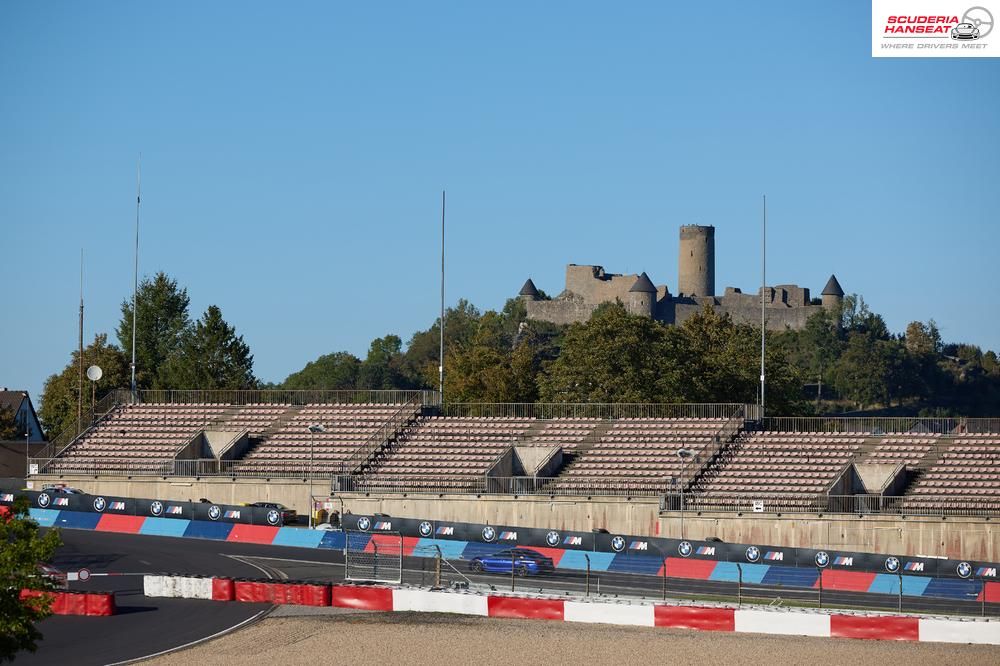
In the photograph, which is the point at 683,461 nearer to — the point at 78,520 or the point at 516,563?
the point at 516,563

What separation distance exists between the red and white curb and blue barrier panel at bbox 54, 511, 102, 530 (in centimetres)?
1917

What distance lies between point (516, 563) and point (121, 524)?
893 inches

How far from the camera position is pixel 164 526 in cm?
5978

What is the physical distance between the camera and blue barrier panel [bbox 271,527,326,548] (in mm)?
55156

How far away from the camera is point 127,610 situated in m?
40.6

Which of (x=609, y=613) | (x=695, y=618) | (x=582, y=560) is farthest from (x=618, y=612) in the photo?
(x=582, y=560)

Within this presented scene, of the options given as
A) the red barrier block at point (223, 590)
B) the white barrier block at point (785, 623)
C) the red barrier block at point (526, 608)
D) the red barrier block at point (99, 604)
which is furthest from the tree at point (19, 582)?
the white barrier block at point (785, 623)

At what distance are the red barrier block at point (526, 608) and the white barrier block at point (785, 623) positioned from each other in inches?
202

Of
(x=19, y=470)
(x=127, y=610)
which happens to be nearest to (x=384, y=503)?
(x=127, y=610)

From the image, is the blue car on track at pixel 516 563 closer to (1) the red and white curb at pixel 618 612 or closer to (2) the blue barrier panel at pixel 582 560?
(2) the blue barrier panel at pixel 582 560

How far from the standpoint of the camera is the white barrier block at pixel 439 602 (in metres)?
40.6

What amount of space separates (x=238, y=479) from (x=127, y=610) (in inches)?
1017

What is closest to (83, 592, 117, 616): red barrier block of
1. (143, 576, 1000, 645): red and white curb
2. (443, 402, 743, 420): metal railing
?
(143, 576, 1000, 645): red and white curb

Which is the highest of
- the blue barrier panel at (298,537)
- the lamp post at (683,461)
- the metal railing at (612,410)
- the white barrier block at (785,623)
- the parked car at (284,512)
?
the metal railing at (612,410)
